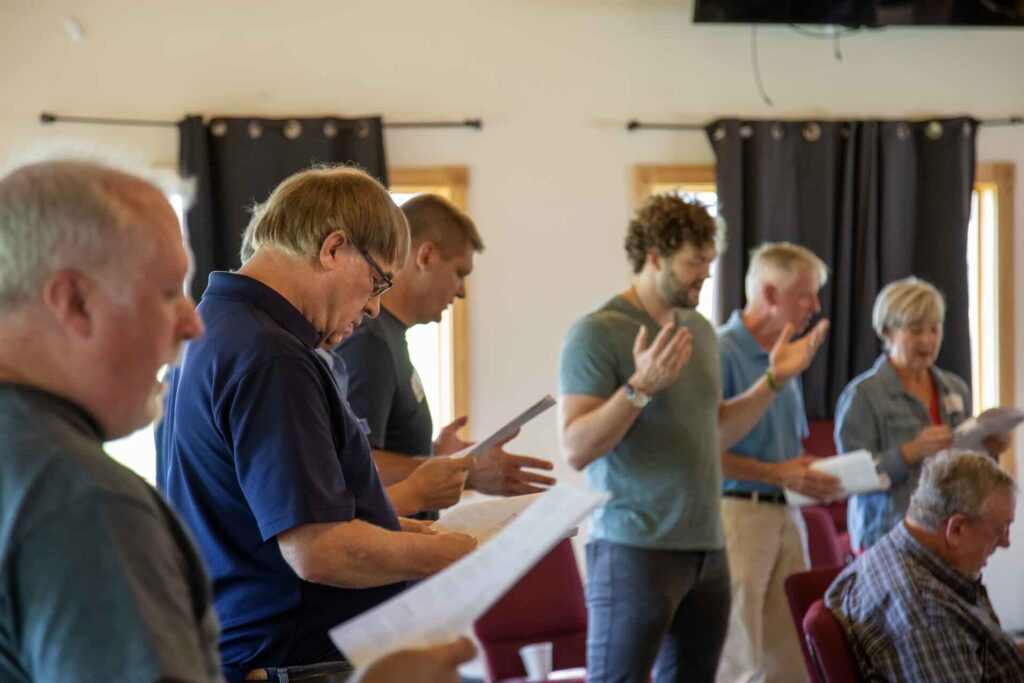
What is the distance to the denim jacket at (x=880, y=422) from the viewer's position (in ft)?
11.4

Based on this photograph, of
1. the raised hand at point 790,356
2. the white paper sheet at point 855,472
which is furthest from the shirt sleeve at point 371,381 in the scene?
the white paper sheet at point 855,472

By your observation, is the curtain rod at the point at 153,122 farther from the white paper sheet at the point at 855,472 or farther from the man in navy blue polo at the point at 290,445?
the man in navy blue polo at the point at 290,445

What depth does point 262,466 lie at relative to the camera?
1440 millimetres

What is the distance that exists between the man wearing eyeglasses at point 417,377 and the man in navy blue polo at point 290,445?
12.6 inches

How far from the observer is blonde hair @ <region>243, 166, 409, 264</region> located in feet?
5.38

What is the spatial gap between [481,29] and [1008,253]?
101 inches

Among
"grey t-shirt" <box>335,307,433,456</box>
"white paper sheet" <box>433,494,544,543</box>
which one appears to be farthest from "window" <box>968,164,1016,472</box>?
"white paper sheet" <box>433,494,544,543</box>

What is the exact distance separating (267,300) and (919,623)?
145 cm

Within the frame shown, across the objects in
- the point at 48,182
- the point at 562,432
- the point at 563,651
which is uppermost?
the point at 48,182

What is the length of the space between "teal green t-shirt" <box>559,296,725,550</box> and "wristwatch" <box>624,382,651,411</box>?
0.44 feet

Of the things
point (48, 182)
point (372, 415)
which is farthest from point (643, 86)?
point (48, 182)

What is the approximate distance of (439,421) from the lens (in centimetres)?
517

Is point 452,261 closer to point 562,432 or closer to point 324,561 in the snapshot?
point 562,432

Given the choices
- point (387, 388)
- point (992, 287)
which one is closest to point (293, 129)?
point (387, 388)
